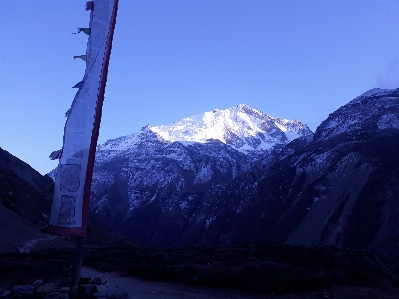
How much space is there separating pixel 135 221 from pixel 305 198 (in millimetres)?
99865

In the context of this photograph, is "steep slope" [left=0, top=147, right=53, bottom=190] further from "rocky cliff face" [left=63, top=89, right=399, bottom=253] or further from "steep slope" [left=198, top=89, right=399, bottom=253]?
"steep slope" [left=198, top=89, right=399, bottom=253]

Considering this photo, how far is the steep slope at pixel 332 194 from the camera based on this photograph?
7838cm

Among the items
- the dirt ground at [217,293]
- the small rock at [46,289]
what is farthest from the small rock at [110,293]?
the dirt ground at [217,293]

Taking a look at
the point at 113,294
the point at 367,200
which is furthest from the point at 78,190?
the point at 367,200

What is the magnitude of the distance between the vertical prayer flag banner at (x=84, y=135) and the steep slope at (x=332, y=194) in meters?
58.2

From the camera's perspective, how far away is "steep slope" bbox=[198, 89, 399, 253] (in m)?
78.4

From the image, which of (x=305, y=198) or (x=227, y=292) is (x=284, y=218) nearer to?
(x=305, y=198)

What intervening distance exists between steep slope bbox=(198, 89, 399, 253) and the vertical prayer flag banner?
58213mm

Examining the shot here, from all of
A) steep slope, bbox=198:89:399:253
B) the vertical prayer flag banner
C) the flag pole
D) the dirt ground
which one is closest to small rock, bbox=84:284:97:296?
the flag pole

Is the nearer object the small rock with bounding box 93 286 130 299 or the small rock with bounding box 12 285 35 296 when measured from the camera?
the small rock with bounding box 93 286 130 299

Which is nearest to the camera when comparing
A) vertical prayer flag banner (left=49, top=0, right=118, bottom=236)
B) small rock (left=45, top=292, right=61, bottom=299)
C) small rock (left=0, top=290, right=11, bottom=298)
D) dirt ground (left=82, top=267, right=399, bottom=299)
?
vertical prayer flag banner (left=49, top=0, right=118, bottom=236)

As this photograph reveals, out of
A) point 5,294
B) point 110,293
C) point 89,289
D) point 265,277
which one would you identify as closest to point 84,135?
point 89,289

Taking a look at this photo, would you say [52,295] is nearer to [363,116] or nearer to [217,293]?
[217,293]

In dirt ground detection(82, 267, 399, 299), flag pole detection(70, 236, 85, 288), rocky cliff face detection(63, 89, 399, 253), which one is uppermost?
rocky cliff face detection(63, 89, 399, 253)
